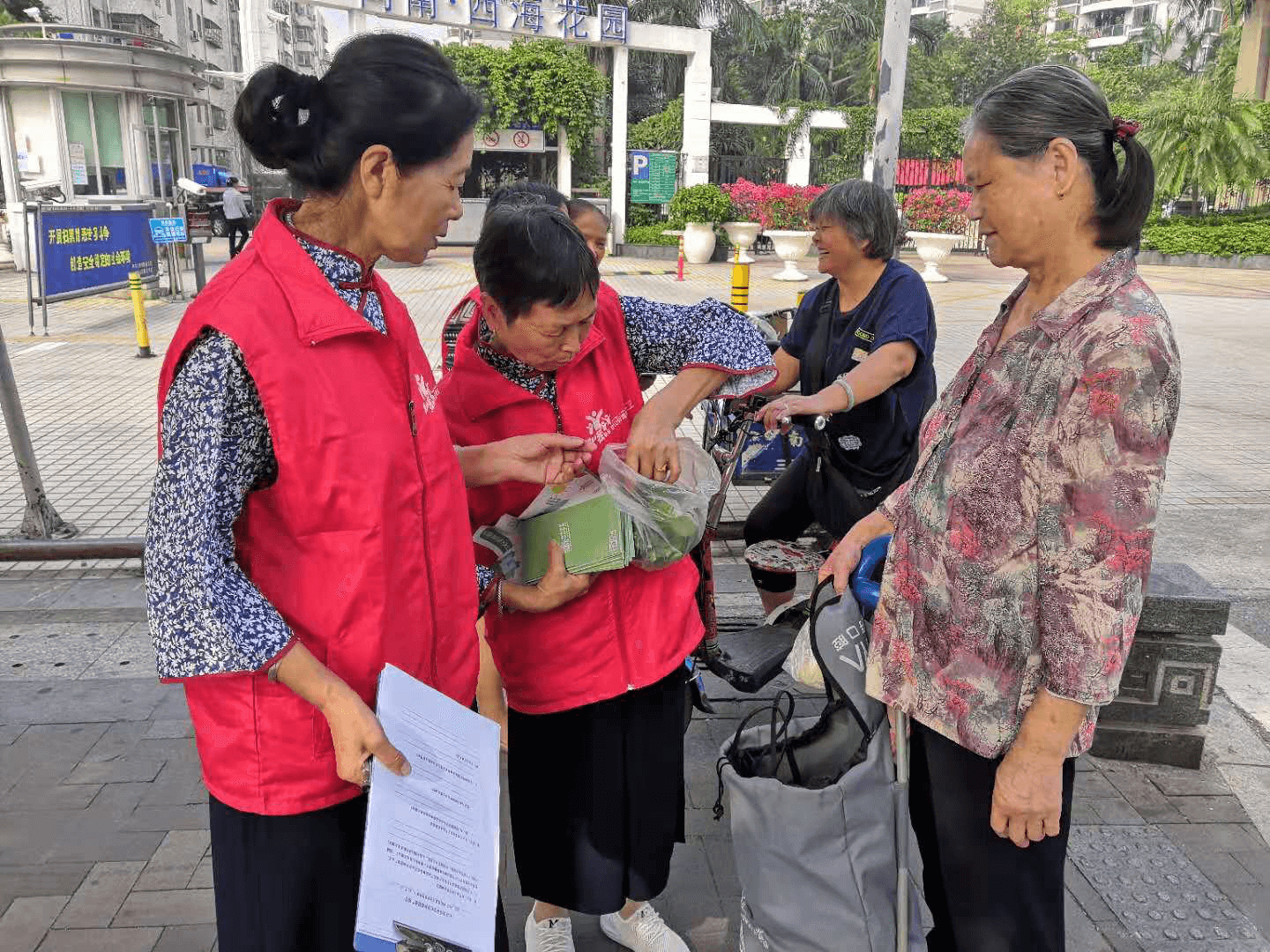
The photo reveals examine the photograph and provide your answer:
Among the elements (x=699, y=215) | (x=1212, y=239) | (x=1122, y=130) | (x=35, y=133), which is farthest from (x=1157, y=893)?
(x=1212, y=239)

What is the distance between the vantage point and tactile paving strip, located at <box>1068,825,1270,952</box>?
2445mm

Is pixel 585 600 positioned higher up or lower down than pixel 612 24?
lower down

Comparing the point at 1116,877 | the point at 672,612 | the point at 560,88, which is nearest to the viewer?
the point at 672,612

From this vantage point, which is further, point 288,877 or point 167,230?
point 167,230

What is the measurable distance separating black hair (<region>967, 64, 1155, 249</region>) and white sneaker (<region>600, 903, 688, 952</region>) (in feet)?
5.98

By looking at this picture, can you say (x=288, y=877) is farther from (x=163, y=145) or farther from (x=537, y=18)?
(x=163, y=145)

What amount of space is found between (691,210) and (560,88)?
4450mm

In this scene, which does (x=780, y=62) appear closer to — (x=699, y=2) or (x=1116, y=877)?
(x=699, y=2)

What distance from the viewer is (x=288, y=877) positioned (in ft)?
4.94

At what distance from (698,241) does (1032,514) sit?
1844 centimetres

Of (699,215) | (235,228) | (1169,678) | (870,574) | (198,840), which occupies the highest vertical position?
(699,215)

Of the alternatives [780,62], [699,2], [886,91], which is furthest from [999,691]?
[780,62]

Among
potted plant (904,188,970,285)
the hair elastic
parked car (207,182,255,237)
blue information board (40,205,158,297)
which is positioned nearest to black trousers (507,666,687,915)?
the hair elastic

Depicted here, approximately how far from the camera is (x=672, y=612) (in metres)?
2.12
